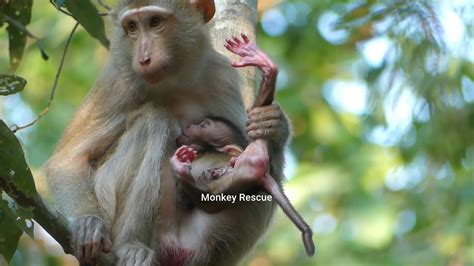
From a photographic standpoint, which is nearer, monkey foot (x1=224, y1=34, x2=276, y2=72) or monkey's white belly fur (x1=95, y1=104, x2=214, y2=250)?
monkey foot (x1=224, y1=34, x2=276, y2=72)

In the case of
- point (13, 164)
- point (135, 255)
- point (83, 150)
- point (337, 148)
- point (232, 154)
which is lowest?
point (337, 148)

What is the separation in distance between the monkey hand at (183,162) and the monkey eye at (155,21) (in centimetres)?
89

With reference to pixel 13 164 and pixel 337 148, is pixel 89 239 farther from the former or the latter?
pixel 337 148

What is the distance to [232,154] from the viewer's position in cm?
597

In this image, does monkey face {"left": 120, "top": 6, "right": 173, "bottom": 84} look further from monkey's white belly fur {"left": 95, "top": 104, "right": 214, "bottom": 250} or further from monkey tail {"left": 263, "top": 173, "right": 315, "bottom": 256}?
monkey tail {"left": 263, "top": 173, "right": 315, "bottom": 256}

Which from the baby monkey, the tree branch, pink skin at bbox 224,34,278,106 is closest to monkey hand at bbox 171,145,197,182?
the baby monkey

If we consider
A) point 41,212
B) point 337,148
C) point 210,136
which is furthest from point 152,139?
point 337,148

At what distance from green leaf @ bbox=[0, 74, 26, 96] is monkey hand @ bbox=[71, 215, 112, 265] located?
1.21 m

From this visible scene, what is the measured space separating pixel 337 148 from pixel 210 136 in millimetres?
7605

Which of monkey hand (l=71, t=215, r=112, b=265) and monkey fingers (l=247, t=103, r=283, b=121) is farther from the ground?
monkey fingers (l=247, t=103, r=283, b=121)

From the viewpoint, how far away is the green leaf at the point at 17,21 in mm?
5338

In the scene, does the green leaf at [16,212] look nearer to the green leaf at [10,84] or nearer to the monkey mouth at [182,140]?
the green leaf at [10,84]

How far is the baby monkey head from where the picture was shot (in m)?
6.06

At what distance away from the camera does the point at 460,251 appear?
12.0 m
